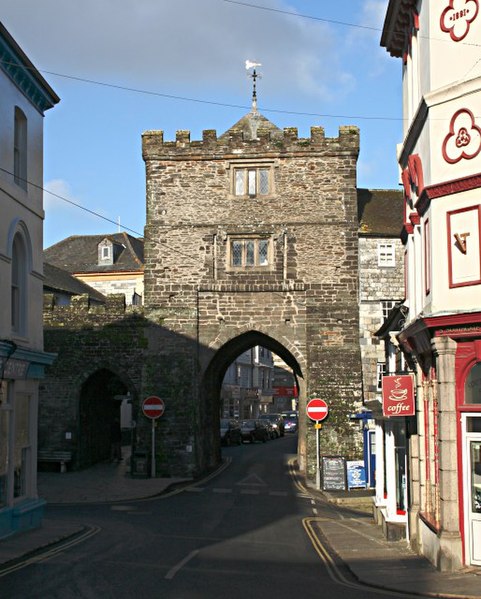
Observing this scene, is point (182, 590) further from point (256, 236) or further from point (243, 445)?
point (243, 445)

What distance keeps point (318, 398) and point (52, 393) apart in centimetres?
1030

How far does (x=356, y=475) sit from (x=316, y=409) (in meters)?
3.42

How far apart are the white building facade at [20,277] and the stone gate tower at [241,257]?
44.5ft

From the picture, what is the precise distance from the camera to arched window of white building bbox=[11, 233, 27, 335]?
1743 cm

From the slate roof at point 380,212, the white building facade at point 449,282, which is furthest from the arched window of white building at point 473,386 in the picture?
the slate roof at point 380,212

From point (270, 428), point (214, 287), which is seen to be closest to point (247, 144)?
point (214, 287)

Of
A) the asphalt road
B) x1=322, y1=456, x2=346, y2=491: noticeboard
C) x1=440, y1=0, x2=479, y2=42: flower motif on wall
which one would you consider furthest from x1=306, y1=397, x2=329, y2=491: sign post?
x1=440, y1=0, x2=479, y2=42: flower motif on wall

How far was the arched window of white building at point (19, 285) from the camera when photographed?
17.4m

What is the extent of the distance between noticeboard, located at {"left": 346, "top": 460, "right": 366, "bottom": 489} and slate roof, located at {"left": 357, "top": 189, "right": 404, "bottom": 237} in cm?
873

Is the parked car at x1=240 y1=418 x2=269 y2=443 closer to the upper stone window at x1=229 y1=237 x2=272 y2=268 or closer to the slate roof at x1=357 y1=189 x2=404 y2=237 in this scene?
the slate roof at x1=357 y1=189 x2=404 y2=237

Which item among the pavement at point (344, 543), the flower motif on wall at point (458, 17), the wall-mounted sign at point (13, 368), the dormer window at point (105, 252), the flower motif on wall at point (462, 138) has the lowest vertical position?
the pavement at point (344, 543)

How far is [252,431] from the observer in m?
50.8

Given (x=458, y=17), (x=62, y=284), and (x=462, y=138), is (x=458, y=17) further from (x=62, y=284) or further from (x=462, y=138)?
(x=62, y=284)

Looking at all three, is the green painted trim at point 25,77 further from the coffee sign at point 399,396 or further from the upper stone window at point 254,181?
the upper stone window at point 254,181
